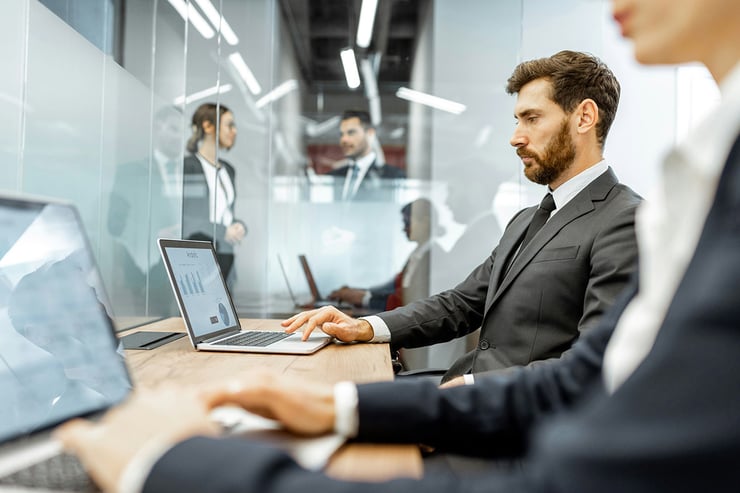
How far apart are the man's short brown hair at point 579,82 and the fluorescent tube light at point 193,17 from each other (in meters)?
1.97

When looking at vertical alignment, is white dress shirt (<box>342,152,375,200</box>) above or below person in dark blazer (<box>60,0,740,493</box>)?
above

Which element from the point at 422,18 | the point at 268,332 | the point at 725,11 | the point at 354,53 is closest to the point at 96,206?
the point at 268,332

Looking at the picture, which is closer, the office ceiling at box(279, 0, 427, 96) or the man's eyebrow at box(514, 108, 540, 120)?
the man's eyebrow at box(514, 108, 540, 120)

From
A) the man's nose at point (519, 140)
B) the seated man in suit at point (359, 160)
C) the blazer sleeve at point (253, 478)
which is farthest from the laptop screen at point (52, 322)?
the seated man in suit at point (359, 160)

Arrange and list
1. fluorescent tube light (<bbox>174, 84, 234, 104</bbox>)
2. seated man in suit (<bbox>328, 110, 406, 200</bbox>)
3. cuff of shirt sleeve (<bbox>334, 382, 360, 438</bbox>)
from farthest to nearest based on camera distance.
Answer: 1. seated man in suit (<bbox>328, 110, 406, 200</bbox>)
2. fluorescent tube light (<bbox>174, 84, 234, 104</bbox>)
3. cuff of shirt sleeve (<bbox>334, 382, 360, 438</bbox>)

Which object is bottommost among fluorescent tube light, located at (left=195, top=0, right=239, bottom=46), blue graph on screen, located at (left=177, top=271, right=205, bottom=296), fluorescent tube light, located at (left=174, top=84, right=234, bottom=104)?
blue graph on screen, located at (left=177, top=271, right=205, bottom=296)

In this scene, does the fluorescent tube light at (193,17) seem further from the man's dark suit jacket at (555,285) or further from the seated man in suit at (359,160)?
the man's dark suit jacket at (555,285)

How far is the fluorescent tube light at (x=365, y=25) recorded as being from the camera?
13.1 feet

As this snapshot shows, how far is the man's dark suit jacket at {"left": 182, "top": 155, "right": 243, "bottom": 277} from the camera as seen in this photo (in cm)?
321

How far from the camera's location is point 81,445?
1.73 feet

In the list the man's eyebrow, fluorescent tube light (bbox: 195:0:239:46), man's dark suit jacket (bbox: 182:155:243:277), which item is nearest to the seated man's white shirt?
the man's eyebrow

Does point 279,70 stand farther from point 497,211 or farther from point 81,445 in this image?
point 81,445

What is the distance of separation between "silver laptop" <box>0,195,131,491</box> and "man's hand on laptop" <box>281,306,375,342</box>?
734 millimetres

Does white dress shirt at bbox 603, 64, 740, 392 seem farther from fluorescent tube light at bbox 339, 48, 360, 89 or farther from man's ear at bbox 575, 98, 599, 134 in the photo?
fluorescent tube light at bbox 339, 48, 360, 89
